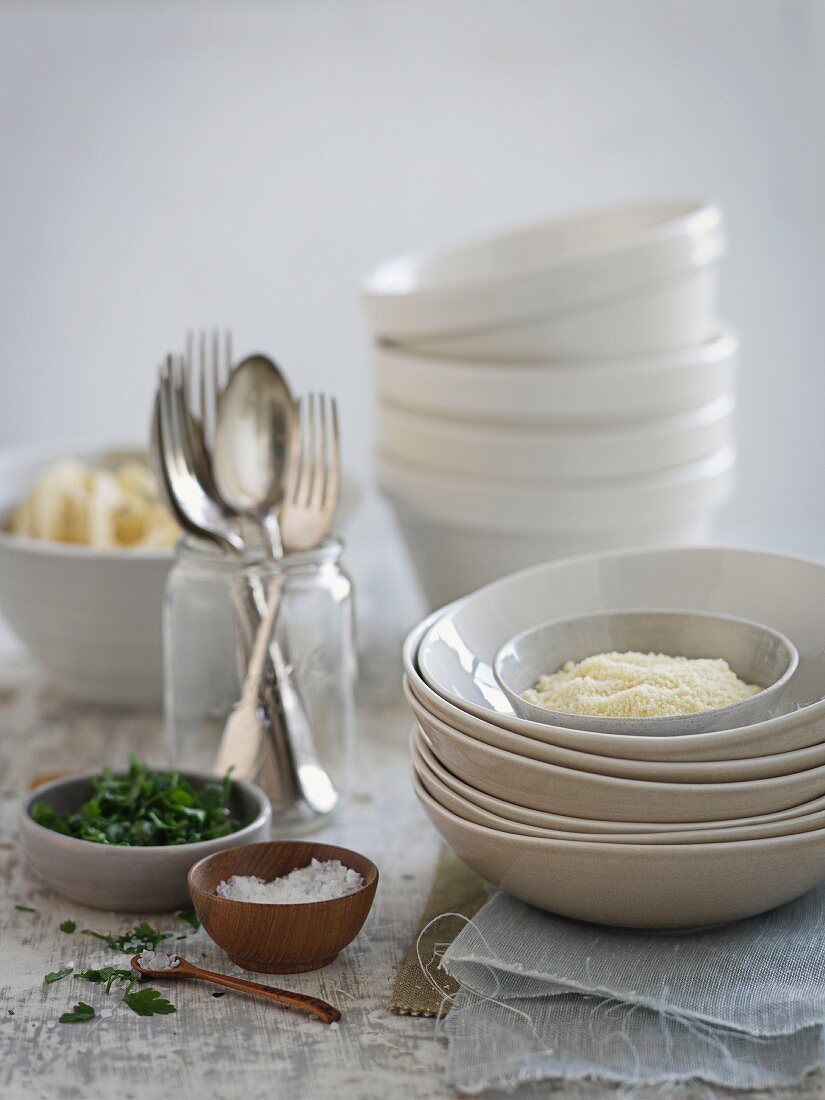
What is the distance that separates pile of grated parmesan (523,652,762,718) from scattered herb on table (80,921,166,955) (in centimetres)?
24

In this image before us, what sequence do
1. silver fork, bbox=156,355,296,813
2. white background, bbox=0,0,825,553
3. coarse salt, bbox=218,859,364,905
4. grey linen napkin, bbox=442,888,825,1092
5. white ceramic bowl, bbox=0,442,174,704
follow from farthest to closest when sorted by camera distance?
white background, bbox=0,0,825,553 < white ceramic bowl, bbox=0,442,174,704 < silver fork, bbox=156,355,296,813 < coarse salt, bbox=218,859,364,905 < grey linen napkin, bbox=442,888,825,1092

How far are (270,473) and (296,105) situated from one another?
886mm

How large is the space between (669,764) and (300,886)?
0.21 m

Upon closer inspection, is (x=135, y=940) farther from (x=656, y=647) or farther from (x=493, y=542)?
(x=493, y=542)

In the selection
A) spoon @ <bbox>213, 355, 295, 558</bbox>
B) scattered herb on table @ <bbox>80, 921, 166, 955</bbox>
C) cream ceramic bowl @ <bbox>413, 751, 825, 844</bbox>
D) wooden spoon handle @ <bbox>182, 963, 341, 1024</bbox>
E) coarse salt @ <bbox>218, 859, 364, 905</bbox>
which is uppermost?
spoon @ <bbox>213, 355, 295, 558</bbox>

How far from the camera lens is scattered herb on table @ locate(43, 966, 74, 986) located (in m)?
0.62

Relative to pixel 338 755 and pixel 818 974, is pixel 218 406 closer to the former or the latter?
pixel 338 755

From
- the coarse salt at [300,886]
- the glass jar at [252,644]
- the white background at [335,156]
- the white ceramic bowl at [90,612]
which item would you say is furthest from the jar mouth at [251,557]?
the white background at [335,156]

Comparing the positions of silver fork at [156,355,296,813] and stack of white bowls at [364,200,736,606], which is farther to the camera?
stack of white bowls at [364,200,736,606]

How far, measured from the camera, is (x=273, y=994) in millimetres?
595

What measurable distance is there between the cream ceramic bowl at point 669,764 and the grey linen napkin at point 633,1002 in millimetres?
97

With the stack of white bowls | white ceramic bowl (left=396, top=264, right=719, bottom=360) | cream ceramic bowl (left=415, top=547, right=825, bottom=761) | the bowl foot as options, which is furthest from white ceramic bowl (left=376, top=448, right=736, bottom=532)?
the bowl foot

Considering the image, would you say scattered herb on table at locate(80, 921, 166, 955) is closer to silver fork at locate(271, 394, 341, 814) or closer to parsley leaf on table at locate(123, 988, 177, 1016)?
parsley leaf on table at locate(123, 988, 177, 1016)

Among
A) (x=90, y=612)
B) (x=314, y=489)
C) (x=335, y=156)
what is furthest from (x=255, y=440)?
(x=335, y=156)
